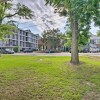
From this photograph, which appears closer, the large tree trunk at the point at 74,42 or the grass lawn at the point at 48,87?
the grass lawn at the point at 48,87

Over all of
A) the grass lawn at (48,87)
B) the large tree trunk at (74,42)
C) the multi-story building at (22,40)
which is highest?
the multi-story building at (22,40)

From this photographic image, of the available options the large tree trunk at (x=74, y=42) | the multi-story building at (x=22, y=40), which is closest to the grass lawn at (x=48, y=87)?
the large tree trunk at (x=74, y=42)

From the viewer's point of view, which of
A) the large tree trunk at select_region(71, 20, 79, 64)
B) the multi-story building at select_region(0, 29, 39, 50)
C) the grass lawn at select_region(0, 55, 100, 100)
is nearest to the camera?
the grass lawn at select_region(0, 55, 100, 100)

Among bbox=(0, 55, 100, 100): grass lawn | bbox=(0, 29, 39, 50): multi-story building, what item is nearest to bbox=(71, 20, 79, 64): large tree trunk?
bbox=(0, 55, 100, 100): grass lawn

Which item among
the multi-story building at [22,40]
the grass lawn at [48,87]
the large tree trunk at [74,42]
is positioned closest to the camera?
the grass lawn at [48,87]

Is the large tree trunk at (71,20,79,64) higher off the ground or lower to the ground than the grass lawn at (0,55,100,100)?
higher

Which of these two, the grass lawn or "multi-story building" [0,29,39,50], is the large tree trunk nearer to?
the grass lawn

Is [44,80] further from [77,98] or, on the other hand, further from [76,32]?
[76,32]

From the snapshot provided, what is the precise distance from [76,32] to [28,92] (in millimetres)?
11003

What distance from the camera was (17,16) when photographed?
68.8 ft

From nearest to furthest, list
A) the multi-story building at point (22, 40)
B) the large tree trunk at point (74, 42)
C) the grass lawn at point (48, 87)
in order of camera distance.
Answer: the grass lawn at point (48, 87), the large tree trunk at point (74, 42), the multi-story building at point (22, 40)

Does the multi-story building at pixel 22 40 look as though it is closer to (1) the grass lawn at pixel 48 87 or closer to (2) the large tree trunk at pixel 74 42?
(2) the large tree trunk at pixel 74 42

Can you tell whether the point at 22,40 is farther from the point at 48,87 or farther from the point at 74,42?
the point at 48,87

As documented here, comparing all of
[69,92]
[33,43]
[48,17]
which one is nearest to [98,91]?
[69,92]
